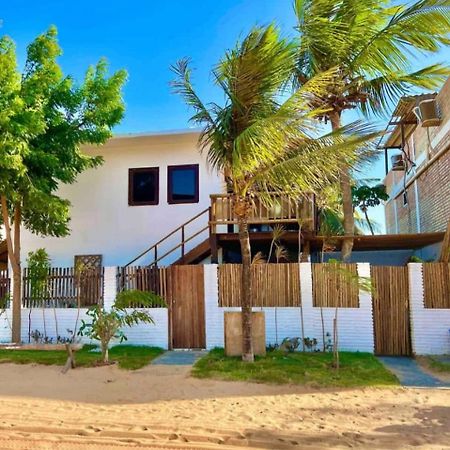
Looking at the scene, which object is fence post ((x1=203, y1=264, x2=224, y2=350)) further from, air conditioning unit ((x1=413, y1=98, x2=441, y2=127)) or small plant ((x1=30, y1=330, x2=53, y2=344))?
air conditioning unit ((x1=413, y1=98, x2=441, y2=127))

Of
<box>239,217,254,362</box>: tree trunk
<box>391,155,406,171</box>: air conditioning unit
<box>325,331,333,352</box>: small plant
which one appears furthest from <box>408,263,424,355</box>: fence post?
<box>391,155,406,171</box>: air conditioning unit

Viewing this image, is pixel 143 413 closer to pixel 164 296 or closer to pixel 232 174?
pixel 232 174

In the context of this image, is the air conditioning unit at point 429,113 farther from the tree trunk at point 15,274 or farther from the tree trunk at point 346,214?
the tree trunk at point 15,274

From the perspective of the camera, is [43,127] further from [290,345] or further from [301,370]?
[301,370]

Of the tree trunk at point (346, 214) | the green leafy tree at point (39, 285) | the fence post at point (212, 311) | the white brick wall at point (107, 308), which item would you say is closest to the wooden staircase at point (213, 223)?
the tree trunk at point (346, 214)

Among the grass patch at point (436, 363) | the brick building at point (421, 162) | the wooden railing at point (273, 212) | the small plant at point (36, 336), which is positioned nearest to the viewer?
the grass patch at point (436, 363)

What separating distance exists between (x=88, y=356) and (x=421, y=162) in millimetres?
11102

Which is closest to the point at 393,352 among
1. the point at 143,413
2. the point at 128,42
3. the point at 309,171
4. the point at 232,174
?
the point at 309,171

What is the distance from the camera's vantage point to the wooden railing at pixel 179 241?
1290 centimetres

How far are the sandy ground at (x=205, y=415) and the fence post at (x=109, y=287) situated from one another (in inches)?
129

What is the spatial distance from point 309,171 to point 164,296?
16.7ft

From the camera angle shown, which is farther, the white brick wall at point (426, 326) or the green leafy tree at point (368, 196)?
the green leafy tree at point (368, 196)

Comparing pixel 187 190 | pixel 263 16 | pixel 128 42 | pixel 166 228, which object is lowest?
pixel 166 228

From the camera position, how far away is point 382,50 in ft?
36.1
